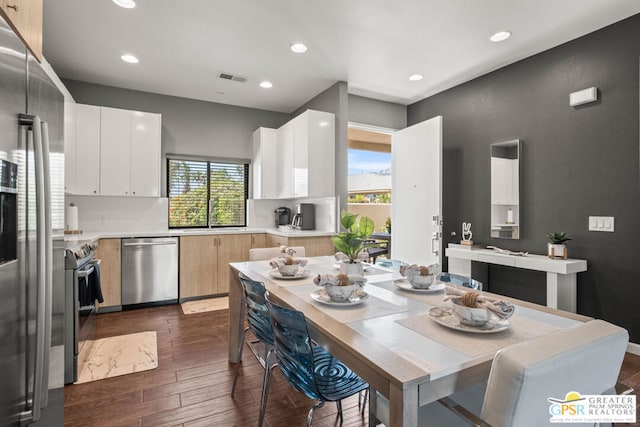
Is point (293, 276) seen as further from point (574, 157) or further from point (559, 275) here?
point (574, 157)

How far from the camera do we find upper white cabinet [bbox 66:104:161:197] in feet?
12.5

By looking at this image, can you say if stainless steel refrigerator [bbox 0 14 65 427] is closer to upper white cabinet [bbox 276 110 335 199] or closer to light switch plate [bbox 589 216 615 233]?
upper white cabinet [bbox 276 110 335 199]

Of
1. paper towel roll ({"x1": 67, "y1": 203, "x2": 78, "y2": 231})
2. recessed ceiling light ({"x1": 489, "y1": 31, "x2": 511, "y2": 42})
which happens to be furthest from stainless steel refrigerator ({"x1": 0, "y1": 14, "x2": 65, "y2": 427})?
recessed ceiling light ({"x1": 489, "y1": 31, "x2": 511, "y2": 42})

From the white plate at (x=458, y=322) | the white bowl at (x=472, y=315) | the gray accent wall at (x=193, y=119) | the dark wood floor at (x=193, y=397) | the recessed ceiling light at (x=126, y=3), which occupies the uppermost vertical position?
the recessed ceiling light at (x=126, y=3)

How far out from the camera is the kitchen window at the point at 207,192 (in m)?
4.71

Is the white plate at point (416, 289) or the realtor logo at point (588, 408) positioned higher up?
the white plate at point (416, 289)

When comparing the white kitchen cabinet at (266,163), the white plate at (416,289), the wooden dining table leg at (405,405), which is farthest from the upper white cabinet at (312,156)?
the wooden dining table leg at (405,405)

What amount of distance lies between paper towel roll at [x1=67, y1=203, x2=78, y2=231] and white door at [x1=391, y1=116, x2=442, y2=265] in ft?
13.1

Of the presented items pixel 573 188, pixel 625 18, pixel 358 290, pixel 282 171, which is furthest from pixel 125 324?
pixel 625 18

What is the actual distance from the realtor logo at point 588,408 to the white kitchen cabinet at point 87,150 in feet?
14.8

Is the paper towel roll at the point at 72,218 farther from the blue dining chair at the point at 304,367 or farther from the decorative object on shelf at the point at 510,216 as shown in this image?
the decorative object on shelf at the point at 510,216

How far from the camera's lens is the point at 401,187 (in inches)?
181

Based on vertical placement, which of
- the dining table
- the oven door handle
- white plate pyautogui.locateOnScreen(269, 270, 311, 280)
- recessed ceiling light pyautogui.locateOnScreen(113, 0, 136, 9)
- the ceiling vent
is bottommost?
the oven door handle

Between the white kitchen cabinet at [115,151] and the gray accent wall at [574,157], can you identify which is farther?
the white kitchen cabinet at [115,151]
